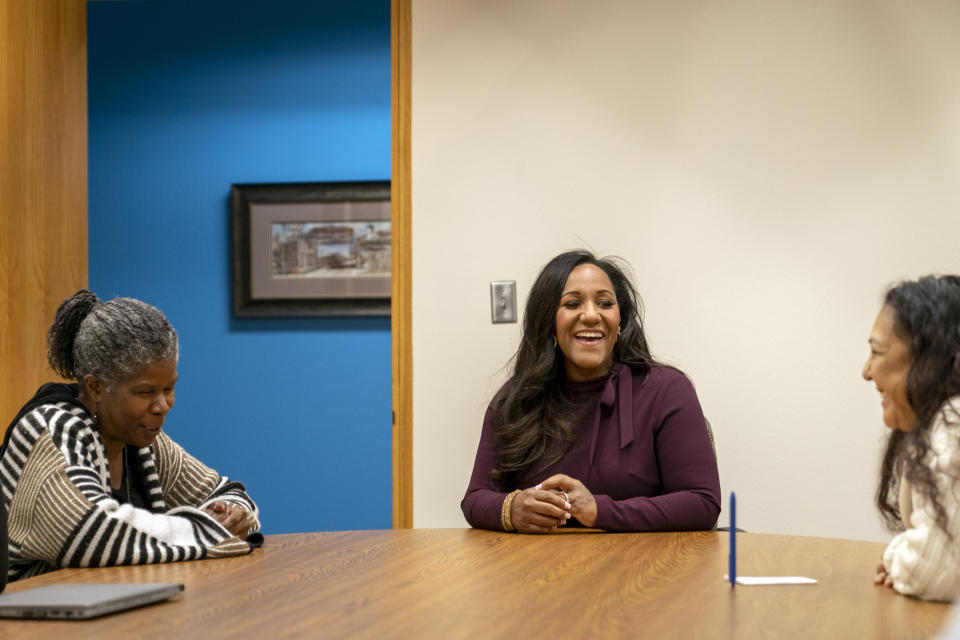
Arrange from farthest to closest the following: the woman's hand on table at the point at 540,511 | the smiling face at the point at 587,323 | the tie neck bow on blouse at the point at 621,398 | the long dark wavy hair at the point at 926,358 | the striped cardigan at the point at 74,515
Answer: the smiling face at the point at 587,323 → the tie neck bow on blouse at the point at 621,398 → the woman's hand on table at the point at 540,511 → the striped cardigan at the point at 74,515 → the long dark wavy hair at the point at 926,358

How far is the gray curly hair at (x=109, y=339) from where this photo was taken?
1.89 metres

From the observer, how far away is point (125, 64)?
4602 mm

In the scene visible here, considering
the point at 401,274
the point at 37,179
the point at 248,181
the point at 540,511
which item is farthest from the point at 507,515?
the point at 248,181

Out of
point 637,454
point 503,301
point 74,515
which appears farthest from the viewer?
point 503,301

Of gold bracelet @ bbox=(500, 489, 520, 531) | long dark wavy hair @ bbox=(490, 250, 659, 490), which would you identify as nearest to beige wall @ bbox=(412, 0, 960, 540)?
long dark wavy hair @ bbox=(490, 250, 659, 490)

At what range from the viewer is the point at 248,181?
4.51m

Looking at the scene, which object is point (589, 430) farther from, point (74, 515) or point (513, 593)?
point (74, 515)

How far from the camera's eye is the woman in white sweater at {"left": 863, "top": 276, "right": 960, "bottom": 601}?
1.33 meters

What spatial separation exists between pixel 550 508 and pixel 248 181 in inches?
116

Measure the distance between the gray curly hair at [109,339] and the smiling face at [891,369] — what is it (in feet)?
4.36

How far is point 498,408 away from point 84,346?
1031 mm

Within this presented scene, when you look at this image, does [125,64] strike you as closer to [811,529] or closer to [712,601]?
[811,529]

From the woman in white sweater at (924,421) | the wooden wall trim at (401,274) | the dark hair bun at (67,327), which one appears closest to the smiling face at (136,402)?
the dark hair bun at (67,327)

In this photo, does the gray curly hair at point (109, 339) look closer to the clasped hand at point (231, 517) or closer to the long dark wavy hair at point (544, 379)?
the clasped hand at point (231, 517)
